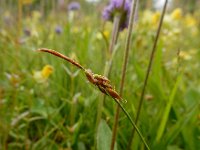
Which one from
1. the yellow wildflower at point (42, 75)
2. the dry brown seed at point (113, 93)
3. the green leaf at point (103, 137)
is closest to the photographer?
the dry brown seed at point (113, 93)

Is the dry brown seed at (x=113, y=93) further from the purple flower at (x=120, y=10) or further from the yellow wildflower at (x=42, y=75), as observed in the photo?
the yellow wildflower at (x=42, y=75)

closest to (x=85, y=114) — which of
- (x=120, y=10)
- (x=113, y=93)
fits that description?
(x=120, y=10)

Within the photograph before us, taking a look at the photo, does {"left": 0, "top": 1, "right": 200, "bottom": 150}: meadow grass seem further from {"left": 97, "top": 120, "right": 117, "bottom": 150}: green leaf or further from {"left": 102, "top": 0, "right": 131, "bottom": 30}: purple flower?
{"left": 102, "top": 0, "right": 131, "bottom": 30}: purple flower

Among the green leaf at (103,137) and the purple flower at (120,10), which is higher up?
the purple flower at (120,10)

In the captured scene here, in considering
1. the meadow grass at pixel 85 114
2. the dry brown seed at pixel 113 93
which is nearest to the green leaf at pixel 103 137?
the meadow grass at pixel 85 114

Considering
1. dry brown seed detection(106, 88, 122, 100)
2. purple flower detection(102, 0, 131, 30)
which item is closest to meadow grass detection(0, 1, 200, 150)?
purple flower detection(102, 0, 131, 30)

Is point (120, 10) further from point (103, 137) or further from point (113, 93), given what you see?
point (113, 93)

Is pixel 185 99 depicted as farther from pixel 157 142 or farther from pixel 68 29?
pixel 68 29

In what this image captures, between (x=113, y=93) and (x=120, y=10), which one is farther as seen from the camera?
(x=120, y=10)
